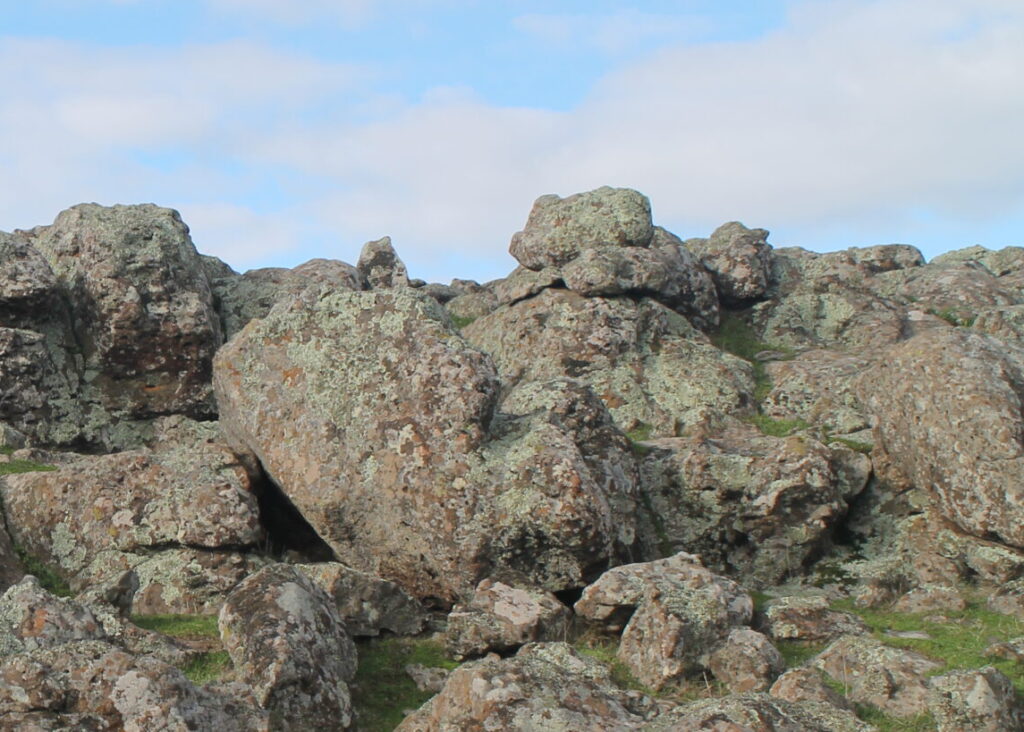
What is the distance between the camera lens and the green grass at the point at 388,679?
52.3 feet

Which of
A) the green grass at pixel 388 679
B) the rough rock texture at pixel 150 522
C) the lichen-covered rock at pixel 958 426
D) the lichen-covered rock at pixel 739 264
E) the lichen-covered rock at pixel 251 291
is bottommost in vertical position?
the green grass at pixel 388 679

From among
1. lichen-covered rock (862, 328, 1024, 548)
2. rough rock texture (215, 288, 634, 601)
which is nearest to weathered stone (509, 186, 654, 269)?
lichen-covered rock (862, 328, 1024, 548)

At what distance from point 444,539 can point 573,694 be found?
721 cm

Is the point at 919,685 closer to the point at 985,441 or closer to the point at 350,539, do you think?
the point at 985,441

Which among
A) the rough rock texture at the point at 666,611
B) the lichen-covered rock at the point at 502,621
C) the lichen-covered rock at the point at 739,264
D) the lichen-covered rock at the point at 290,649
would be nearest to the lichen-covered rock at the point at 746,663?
the rough rock texture at the point at 666,611

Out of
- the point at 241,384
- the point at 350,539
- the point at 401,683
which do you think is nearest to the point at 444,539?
the point at 350,539

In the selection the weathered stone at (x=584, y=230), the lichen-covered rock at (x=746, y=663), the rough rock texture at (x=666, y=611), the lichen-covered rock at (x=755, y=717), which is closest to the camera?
the lichen-covered rock at (x=755, y=717)

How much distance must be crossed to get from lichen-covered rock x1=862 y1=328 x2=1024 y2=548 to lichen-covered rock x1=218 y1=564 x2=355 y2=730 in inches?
491

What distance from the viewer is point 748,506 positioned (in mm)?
23594

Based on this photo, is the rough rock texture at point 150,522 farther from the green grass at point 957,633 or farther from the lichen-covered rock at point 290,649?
the green grass at point 957,633

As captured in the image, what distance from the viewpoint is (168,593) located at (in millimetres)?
20406

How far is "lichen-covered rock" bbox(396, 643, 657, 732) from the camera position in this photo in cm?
1335

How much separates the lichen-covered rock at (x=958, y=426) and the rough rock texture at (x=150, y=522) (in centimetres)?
1288

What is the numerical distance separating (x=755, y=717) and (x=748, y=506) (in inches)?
442
